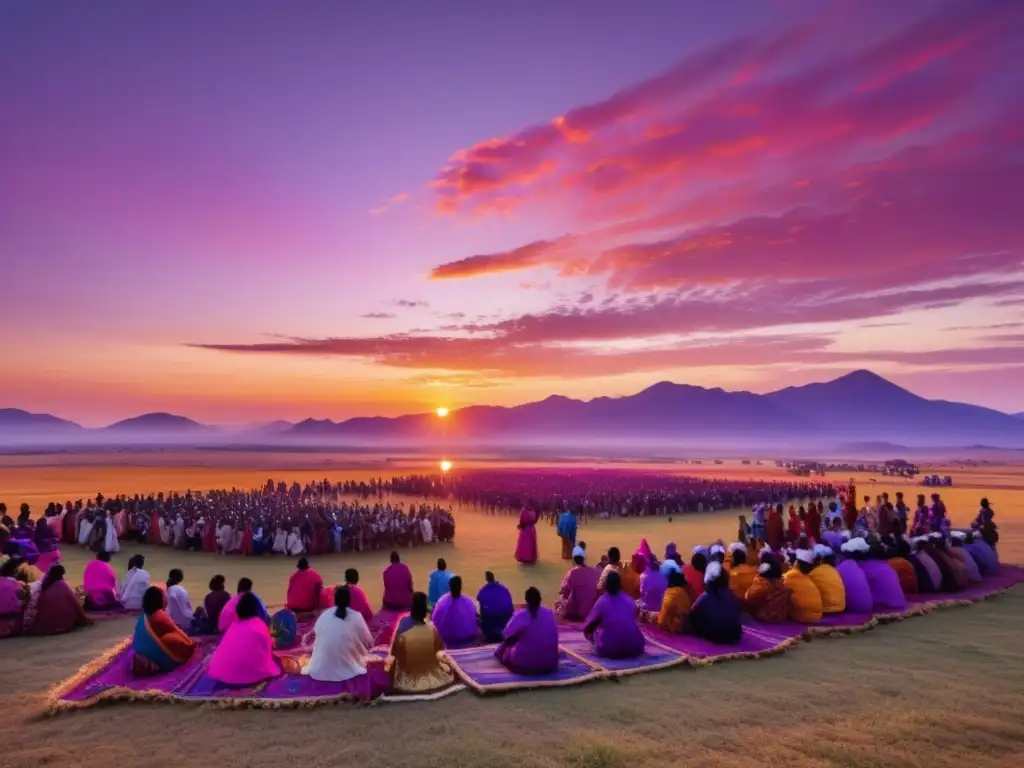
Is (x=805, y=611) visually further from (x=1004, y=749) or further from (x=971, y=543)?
(x=971, y=543)

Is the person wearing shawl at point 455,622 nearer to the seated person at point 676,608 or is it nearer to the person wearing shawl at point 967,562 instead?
the seated person at point 676,608

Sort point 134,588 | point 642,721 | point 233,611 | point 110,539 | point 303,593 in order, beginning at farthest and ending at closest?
point 110,539, point 134,588, point 303,593, point 233,611, point 642,721

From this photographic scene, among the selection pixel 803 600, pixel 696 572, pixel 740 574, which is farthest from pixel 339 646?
pixel 803 600

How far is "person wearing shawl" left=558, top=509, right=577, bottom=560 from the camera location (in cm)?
1848

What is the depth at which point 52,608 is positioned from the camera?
36.0 ft

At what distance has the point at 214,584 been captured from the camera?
1059 cm

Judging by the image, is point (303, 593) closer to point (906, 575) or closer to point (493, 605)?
point (493, 605)

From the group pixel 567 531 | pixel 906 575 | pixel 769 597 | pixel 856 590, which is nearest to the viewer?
pixel 769 597

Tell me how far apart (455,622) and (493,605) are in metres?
0.68

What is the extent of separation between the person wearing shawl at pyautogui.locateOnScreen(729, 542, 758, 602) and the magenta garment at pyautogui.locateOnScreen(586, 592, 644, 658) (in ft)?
9.87

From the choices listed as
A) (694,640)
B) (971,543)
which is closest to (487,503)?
(971,543)

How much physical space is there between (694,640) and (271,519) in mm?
14897

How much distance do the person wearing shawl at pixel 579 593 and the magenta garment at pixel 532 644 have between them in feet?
9.84

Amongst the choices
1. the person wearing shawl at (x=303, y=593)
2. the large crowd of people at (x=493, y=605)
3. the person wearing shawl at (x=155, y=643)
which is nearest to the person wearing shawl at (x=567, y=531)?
the large crowd of people at (x=493, y=605)
